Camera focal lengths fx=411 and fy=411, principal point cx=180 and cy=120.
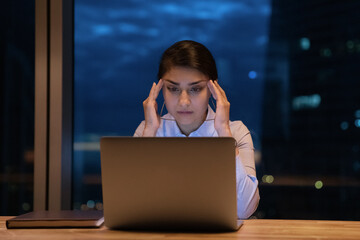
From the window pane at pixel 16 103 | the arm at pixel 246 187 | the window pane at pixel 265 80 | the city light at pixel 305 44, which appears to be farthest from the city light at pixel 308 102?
the window pane at pixel 16 103

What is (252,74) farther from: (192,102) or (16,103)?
(16,103)

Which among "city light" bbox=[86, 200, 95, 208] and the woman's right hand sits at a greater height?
the woman's right hand

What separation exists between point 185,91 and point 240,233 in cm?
87

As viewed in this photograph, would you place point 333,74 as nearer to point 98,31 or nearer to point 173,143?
point 98,31

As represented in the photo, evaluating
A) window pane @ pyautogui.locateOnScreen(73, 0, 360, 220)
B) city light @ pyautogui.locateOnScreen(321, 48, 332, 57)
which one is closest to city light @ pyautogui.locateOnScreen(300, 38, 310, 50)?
window pane @ pyautogui.locateOnScreen(73, 0, 360, 220)

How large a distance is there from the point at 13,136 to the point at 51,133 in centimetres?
72

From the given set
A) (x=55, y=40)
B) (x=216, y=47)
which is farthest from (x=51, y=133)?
(x=216, y=47)

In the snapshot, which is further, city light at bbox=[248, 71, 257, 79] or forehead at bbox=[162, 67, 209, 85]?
city light at bbox=[248, 71, 257, 79]

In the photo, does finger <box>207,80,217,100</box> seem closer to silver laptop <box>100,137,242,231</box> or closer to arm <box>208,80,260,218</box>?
arm <box>208,80,260,218</box>

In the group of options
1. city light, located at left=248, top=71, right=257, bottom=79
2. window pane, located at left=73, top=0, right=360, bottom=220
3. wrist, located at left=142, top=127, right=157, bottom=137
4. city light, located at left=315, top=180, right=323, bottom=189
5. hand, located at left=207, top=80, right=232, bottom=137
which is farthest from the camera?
city light, located at left=315, top=180, right=323, bottom=189

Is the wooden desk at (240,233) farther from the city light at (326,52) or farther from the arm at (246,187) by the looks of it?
the city light at (326,52)

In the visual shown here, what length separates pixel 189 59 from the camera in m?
1.87

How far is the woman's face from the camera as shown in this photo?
181 cm

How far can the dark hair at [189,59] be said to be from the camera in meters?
1.87
